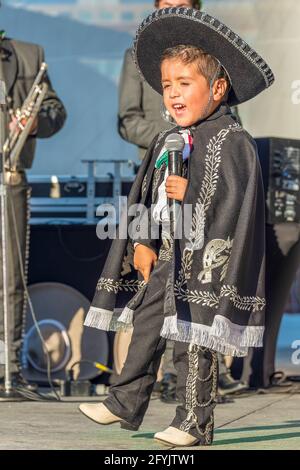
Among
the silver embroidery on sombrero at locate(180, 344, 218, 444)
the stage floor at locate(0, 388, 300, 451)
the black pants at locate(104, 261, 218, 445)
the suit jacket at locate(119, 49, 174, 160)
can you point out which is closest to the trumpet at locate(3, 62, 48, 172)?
the suit jacket at locate(119, 49, 174, 160)

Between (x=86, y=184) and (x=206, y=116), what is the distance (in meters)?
2.82

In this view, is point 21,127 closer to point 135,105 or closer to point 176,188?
point 135,105

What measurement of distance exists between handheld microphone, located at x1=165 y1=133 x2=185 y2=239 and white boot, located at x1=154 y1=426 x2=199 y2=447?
0.77m

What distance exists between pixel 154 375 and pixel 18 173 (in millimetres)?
2108

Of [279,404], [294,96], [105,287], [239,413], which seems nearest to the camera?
[105,287]

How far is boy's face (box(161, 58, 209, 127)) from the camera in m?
5.01

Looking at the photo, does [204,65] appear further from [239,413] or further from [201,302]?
[239,413]

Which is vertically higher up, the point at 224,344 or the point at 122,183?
the point at 122,183

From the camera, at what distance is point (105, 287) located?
5.15 metres

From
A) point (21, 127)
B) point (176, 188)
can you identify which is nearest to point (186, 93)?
point (176, 188)

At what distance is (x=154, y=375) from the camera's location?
5148 millimetres

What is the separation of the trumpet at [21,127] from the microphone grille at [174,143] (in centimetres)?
202

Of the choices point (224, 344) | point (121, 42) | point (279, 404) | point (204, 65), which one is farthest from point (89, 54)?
point (224, 344)

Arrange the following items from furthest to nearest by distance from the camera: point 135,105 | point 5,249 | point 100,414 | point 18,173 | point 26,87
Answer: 1. point 135,105
2. point 26,87
3. point 18,173
4. point 5,249
5. point 100,414
